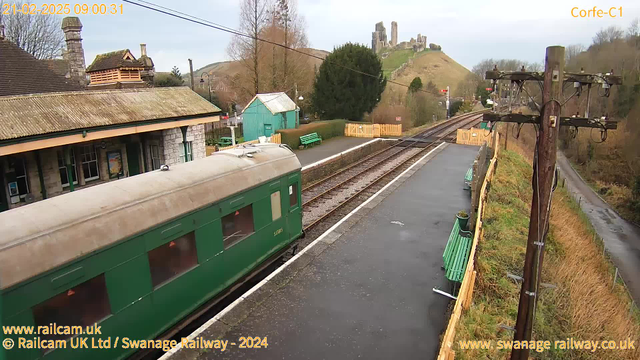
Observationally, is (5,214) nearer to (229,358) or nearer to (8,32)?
(229,358)

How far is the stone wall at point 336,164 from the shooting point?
19.5 meters

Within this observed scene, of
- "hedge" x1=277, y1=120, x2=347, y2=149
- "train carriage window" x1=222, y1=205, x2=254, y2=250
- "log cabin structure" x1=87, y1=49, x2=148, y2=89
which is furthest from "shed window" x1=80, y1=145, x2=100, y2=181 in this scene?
"hedge" x1=277, y1=120, x2=347, y2=149

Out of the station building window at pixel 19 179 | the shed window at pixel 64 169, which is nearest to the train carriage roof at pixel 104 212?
the station building window at pixel 19 179

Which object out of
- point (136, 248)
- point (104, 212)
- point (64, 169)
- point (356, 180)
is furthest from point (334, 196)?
point (104, 212)

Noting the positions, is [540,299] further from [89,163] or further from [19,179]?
[89,163]

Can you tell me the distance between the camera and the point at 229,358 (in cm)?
646

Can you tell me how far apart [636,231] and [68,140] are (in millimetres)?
30054

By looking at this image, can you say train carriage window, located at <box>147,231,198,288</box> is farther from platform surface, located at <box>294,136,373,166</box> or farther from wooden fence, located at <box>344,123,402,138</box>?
wooden fence, located at <box>344,123,402,138</box>

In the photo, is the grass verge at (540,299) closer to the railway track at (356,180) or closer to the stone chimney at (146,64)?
the railway track at (356,180)

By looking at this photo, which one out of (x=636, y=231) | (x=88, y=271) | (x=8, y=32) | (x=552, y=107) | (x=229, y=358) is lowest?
(x=636, y=231)

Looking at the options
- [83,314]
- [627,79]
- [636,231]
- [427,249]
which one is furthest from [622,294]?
[627,79]

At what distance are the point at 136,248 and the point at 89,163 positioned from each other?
32.2 feet

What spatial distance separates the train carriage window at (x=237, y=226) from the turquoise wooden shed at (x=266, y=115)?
21282 mm

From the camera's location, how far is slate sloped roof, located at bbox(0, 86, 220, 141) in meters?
A: 10.9
